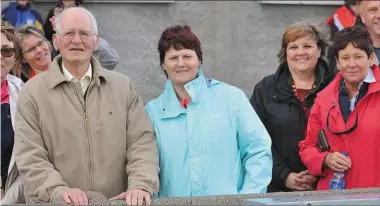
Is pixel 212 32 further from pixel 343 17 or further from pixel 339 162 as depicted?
pixel 339 162

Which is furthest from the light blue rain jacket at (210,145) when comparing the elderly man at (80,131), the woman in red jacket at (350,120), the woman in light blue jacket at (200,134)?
the woman in red jacket at (350,120)

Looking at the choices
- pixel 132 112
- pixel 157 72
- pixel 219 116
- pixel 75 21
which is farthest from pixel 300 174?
pixel 157 72

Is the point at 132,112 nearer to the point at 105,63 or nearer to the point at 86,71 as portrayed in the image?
the point at 86,71

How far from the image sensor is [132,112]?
19.0 feet

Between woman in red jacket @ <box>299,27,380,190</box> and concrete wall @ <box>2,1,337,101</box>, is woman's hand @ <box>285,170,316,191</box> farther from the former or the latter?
concrete wall @ <box>2,1,337,101</box>

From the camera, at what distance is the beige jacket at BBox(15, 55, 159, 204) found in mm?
5543

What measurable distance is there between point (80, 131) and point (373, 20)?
2.88 meters

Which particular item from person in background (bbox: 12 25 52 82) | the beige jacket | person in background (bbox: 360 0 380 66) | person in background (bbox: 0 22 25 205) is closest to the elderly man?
the beige jacket

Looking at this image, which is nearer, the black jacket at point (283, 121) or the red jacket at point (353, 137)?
the red jacket at point (353, 137)

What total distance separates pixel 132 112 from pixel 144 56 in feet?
15.4

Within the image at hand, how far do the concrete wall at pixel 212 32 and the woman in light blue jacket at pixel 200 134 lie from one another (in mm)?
4178

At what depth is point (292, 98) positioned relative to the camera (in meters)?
7.03

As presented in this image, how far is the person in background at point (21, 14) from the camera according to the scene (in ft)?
31.8

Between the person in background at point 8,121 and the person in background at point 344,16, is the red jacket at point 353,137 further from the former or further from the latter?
the person in background at point 344,16
